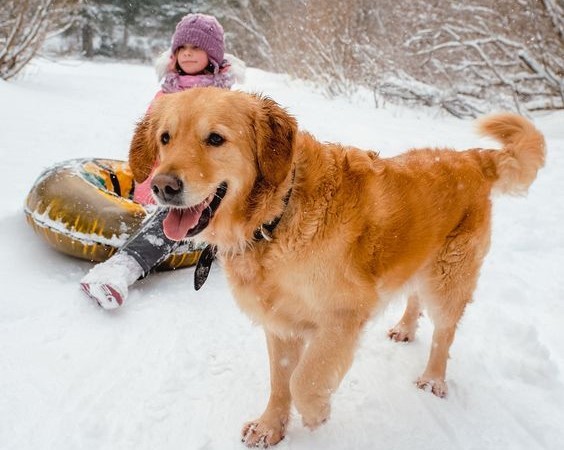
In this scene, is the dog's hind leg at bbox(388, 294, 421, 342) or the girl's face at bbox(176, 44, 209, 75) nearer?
the dog's hind leg at bbox(388, 294, 421, 342)

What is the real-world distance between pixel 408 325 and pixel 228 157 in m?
1.97

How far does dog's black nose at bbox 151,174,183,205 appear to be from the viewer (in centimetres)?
207

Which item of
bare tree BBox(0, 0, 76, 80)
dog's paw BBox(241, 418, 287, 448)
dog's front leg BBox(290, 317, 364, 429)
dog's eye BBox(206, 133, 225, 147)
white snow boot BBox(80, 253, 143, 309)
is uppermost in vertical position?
dog's eye BBox(206, 133, 225, 147)

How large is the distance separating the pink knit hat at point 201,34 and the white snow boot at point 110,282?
94.2 inches

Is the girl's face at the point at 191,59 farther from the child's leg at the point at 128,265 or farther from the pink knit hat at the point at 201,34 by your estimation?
the child's leg at the point at 128,265

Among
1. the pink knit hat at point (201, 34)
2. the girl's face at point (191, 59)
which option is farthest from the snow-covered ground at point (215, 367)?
the pink knit hat at point (201, 34)

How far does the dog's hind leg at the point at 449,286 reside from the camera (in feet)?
9.63

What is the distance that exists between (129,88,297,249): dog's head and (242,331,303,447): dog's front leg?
671 mm

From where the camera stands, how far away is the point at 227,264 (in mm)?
2484

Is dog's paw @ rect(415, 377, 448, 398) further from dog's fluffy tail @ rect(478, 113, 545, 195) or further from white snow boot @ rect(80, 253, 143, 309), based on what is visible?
white snow boot @ rect(80, 253, 143, 309)

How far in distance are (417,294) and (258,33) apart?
29589 millimetres

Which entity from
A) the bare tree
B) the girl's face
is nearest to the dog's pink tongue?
the girl's face

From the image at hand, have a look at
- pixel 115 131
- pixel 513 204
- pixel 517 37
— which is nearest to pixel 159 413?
pixel 513 204

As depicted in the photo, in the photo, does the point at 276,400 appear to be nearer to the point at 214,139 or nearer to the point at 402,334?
the point at 402,334
